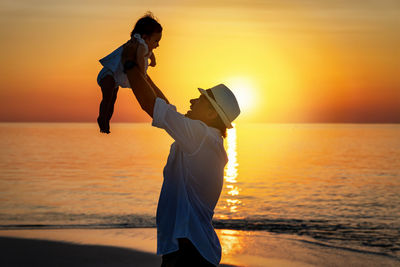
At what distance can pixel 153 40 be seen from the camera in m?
3.34

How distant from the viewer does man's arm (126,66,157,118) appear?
2812mm

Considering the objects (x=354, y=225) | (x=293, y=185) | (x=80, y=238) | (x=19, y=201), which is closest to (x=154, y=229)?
(x=80, y=238)

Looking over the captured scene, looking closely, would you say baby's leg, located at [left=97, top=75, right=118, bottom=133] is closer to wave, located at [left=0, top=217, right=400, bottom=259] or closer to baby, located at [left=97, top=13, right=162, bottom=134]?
baby, located at [left=97, top=13, right=162, bottom=134]

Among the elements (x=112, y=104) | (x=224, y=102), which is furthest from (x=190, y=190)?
(x=112, y=104)

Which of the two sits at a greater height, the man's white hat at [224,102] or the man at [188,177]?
the man's white hat at [224,102]

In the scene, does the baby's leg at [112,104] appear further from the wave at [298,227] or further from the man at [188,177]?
the wave at [298,227]

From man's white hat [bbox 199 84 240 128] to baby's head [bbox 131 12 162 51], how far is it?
0.51m

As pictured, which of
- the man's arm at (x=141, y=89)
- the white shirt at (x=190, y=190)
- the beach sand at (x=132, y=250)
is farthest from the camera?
the beach sand at (x=132, y=250)

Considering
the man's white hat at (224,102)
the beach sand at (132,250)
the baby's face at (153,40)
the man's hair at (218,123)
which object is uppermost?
the baby's face at (153,40)

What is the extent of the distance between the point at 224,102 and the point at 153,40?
0.66 metres

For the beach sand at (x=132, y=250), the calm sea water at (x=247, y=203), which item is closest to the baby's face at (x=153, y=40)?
the beach sand at (x=132, y=250)

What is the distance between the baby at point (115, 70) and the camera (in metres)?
3.19

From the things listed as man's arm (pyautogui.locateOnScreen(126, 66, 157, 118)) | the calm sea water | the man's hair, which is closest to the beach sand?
the calm sea water

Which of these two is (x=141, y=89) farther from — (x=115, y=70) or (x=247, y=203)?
(x=247, y=203)
